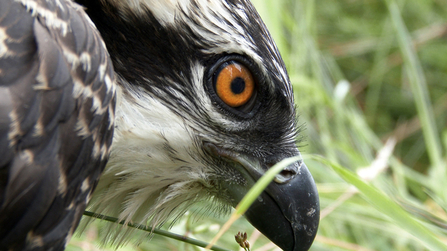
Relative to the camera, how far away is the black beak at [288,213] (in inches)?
44.9

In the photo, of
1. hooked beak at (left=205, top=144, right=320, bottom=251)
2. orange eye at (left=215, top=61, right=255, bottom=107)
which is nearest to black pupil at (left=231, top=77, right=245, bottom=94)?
orange eye at (left=215, top=61, right=255, bottom=107)

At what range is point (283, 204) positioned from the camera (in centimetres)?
114

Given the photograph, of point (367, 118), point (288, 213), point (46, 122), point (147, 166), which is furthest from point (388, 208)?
point (367, 118)

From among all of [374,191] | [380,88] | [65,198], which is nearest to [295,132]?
[374,191]

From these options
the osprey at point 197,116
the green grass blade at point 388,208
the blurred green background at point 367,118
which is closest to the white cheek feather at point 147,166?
the osprey at point 197,116

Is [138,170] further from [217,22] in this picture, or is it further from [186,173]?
[217,22]

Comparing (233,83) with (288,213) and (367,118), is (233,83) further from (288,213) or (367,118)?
(367,118)

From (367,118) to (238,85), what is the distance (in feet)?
8.44

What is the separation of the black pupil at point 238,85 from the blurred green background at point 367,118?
10.6 inches

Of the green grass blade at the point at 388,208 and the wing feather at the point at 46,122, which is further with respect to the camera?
the green grass blade at the point at 388,208

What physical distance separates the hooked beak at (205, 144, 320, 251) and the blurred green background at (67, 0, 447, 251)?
134 mm

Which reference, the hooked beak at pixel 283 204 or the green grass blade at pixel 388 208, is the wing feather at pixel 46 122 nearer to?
the hooked beak at pixel 283 204

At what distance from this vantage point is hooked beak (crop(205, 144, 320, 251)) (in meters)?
1.14

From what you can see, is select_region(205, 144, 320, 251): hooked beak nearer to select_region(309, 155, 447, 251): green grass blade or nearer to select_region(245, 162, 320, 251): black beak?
select_region(245, 162, 320, 251): black beak
